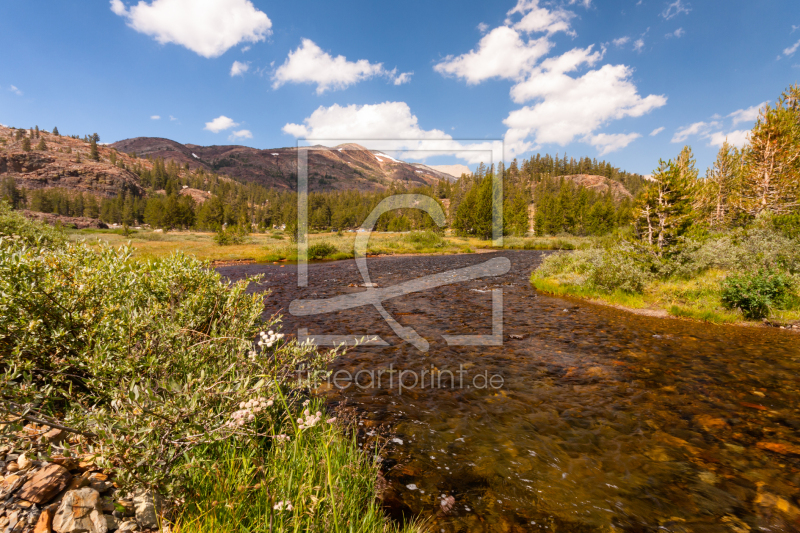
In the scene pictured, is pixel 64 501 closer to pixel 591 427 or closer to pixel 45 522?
pixel 45 522

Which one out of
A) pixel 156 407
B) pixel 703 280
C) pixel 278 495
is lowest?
pixel 278 495

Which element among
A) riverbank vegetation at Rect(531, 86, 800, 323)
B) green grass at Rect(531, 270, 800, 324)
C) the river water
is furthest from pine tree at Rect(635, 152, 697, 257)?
the river water

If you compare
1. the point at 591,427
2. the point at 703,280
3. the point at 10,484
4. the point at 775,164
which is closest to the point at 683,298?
the point at 703,280

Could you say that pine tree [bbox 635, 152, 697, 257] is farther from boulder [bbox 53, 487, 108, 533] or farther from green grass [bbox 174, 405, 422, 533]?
boulder [bbox 53, 487, 108, 533]

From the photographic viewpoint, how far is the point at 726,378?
9.38m

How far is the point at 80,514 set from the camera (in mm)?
3072

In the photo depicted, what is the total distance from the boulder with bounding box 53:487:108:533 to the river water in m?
3.38

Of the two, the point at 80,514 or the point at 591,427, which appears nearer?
the point at 80,514

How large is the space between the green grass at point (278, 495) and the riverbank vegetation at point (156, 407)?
0.06ft

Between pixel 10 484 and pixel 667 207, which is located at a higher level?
pixel 667 207

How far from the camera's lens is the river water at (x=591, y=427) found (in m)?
5.02

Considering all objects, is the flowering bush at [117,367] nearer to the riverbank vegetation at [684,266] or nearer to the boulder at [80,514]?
the boulder at [80,514]

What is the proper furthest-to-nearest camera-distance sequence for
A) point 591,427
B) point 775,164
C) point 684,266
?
point 775,164, point 684,266, point 591,427

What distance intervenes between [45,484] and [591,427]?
27.6ft
